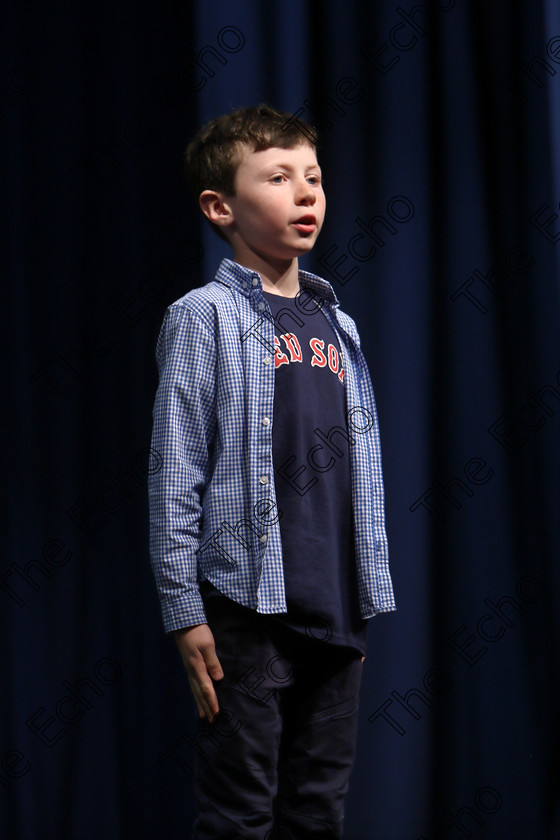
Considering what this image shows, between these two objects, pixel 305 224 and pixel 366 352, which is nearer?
pixel 305 224

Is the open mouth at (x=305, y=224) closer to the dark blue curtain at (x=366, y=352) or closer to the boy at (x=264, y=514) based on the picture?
the boy at (x=264, y=514)

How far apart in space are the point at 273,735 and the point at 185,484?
0.33 m

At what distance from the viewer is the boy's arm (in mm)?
996

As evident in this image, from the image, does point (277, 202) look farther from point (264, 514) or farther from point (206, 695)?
point (206, 695)

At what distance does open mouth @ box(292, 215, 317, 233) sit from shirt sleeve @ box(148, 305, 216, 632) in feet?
0.63

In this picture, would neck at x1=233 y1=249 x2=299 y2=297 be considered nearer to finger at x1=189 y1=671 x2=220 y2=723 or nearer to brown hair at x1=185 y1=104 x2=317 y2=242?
brown hair at x1=185 y1=104 x2=317 y2=242

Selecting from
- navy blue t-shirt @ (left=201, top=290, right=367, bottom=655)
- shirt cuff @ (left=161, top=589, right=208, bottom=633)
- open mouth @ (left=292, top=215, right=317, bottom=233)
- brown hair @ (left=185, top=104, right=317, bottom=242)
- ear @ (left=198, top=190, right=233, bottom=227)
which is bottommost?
shirt cuff @ (left=161, top=589, right=208, bottom=633)

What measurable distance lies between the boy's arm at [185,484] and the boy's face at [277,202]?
16cm

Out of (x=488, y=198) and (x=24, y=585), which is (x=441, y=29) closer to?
(x=488, y=198)

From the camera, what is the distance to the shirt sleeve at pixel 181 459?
1.00m

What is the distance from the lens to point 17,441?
4.99 ft

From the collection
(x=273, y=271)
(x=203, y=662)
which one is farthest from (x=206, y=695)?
(x=273, y=271)

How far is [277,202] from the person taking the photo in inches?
44.1

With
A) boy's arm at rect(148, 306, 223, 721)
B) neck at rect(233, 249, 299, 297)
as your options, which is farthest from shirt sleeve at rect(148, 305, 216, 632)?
neck at rect(233, 249, 299, 297)
